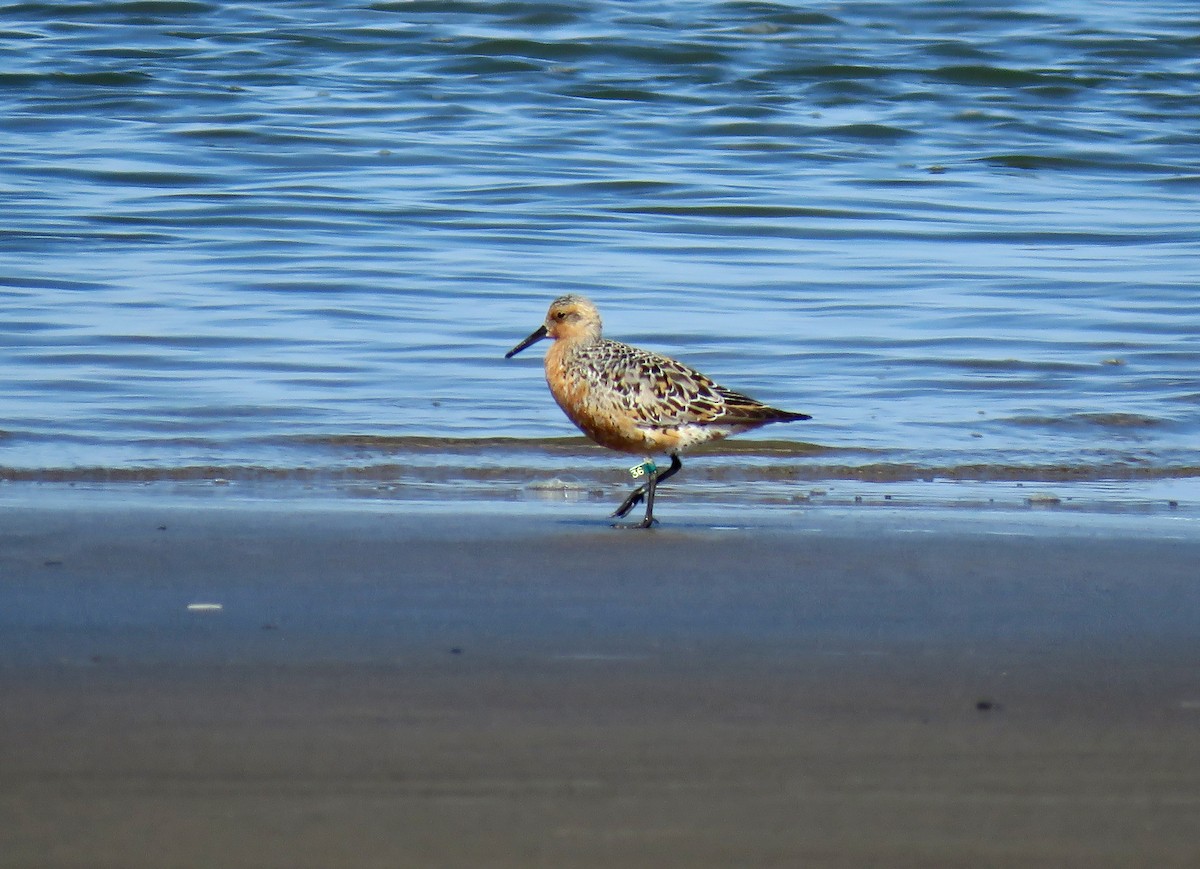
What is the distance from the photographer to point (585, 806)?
11.2 ft

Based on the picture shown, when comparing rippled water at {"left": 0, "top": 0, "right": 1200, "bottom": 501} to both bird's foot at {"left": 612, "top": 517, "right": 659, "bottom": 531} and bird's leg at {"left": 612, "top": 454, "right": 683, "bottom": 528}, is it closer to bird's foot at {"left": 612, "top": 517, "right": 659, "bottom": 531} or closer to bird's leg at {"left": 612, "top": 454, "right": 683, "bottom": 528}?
bird's leg at {"left": 612, "top": 454, "right": 683, "bottom": 528}

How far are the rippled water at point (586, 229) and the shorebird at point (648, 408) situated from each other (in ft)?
2.91

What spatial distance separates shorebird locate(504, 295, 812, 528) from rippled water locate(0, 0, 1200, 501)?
0.89 m

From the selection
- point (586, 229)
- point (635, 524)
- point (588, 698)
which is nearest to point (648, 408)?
point (635, 524)

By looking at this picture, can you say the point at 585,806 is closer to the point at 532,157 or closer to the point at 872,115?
the point at 532,157

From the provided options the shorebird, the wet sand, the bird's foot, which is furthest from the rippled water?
the wet sand

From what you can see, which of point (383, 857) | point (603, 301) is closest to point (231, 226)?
point (603, 301)

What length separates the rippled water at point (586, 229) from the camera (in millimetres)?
8625

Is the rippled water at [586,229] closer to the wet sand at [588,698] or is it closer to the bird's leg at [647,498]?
the bird's leg at [647,498]

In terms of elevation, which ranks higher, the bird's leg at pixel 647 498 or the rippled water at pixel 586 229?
the bird's leg at pixel 647 498

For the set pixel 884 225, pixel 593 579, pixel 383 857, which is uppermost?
pixel 383 857

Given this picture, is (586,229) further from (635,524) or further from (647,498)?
(635,524)

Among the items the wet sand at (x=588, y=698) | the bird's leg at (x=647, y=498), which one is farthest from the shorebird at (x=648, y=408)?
the wet sand at (x=588, y=698)

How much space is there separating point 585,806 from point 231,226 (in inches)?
459
